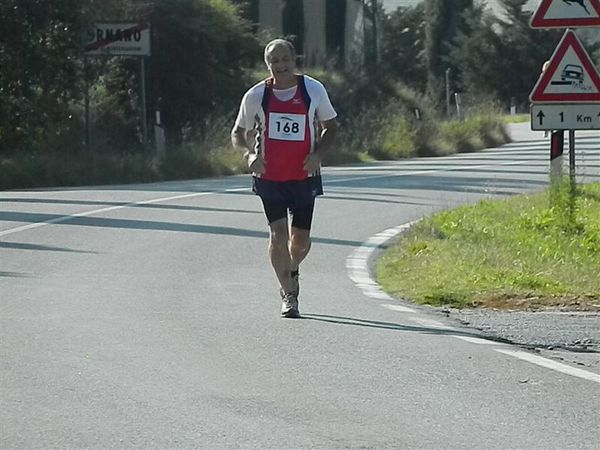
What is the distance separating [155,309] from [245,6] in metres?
47.5

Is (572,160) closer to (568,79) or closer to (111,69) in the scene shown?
(568,79)

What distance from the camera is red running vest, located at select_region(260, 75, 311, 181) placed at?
404 inches

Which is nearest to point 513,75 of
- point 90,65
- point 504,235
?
point 90,65

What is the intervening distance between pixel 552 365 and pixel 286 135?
2.76 metres

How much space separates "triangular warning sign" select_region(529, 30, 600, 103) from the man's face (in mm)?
5068

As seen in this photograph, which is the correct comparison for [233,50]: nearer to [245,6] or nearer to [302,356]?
[245,6]

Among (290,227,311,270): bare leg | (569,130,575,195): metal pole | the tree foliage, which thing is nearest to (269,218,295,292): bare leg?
(290,227,311,270): bare leg

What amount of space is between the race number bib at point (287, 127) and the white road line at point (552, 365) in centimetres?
224

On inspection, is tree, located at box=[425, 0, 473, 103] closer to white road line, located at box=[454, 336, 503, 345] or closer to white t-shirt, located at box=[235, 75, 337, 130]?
white t-shirt, located at box=[235, 75, 337, 130]

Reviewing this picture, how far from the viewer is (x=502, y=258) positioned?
13320 millimetres

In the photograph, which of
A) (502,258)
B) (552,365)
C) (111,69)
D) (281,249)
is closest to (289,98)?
(281,249)

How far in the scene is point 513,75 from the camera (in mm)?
88062

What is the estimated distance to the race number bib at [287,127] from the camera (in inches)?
404

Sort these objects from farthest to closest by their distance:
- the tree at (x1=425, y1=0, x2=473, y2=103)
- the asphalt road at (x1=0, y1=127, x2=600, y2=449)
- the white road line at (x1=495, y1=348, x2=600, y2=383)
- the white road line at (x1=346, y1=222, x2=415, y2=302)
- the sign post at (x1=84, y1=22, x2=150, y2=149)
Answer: the tree at (x1=425, y1=0, x2=473, y2=103) → the sign post at (x1=84, y1=22, x2=150, y2=149) → the white road line at (x1=346, y1=222, x2=415, y2=302) → the white road line at (x1=495, y1=348, x2=600, y2=383) → the asphalt road at (x1=0, y1=127, x2=600, y2=449)
